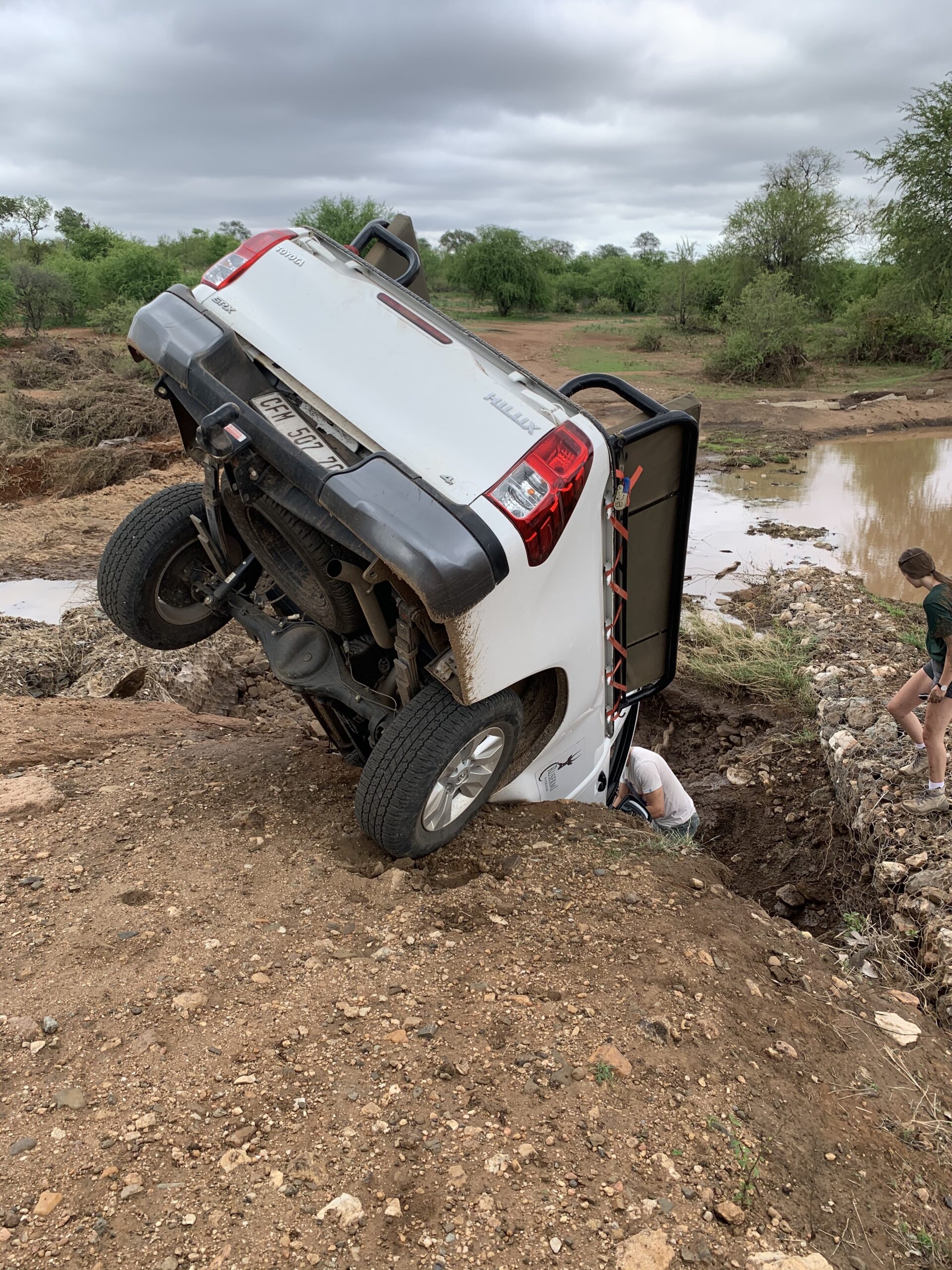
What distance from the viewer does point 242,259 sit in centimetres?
313

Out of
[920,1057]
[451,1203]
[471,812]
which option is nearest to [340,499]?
[471,812]

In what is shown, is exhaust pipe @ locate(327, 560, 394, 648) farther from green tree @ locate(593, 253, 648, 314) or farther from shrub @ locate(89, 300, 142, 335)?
green tree @ locate(593, 253, 648, 314)

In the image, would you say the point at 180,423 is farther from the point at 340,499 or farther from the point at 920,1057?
the point at 920,1057

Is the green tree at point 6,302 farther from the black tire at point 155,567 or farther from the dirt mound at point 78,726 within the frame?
the black tire at point 155,567

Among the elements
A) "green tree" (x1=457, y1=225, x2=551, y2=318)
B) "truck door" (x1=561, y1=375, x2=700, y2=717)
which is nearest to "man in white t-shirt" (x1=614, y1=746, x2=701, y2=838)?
"truck door" (x1=561, y1=375, x2=700, y2=717)

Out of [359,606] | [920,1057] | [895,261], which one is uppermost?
[895,261]

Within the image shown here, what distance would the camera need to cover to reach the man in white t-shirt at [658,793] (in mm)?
4258

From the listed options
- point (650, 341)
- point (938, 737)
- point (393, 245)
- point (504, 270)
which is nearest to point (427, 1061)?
point (938, 737)

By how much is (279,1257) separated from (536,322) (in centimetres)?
4025

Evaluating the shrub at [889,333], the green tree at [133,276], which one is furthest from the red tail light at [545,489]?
the green tree at [133,276]

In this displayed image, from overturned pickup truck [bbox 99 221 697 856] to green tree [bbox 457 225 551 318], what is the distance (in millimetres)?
38427

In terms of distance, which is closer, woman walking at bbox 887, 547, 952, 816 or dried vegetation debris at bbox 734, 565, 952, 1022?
dried vegetation debris at bbox 734, 565, 952, 1022

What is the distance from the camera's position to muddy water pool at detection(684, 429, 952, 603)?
943 cm

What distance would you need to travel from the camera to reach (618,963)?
2.66 m
